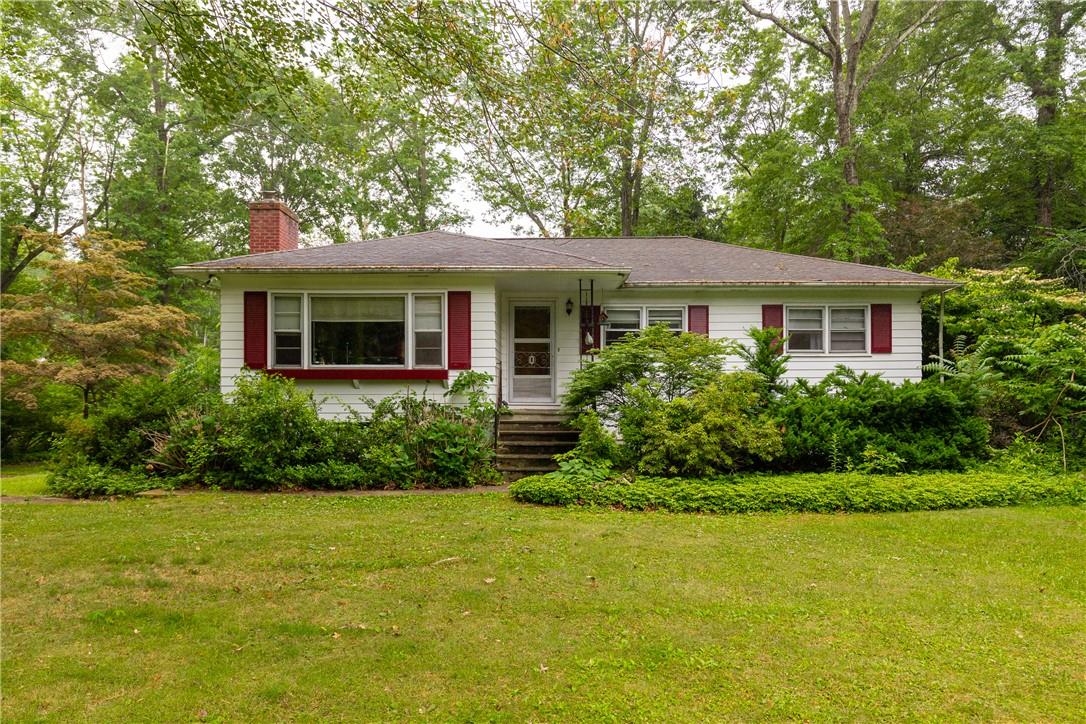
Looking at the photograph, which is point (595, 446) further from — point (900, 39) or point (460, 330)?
point (900, 39)

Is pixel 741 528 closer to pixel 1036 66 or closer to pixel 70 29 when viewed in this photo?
pixel 1036 66

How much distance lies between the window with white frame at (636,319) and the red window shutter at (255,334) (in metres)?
6.50

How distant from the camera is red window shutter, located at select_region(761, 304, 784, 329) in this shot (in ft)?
37.9

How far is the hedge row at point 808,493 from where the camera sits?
22.6ft

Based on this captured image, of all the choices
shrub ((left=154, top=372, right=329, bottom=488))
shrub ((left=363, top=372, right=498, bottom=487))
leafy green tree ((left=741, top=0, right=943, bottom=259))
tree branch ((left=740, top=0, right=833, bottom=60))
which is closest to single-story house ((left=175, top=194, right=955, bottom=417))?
shrub ((left=363, top=372, right=498, bottom=487))

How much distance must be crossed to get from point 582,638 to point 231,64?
589 cm

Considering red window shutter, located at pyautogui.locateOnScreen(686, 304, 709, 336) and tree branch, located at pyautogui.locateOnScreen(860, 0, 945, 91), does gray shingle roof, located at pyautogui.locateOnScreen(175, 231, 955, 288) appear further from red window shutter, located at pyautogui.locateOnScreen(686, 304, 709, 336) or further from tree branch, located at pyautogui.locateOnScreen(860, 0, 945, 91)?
tree branch, located at pyautogui.locateOnScreen(860, 0, 945, 91)

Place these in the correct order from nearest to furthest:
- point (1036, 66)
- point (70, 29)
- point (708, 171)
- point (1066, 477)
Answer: point (1066, 477) → point (1036, 66) → point (70, 29) → point (708, 171)

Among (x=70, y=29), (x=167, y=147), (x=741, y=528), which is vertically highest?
(x=70, y=29)

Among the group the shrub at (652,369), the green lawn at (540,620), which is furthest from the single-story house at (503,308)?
the green lawn at (540,620)

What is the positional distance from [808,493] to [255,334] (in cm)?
926

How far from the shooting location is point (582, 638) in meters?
3.41

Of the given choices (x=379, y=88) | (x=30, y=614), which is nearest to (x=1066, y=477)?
(x=379, y=88)

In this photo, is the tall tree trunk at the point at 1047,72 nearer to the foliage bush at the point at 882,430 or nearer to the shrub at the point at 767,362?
the foliage bush at the point at 882,430
